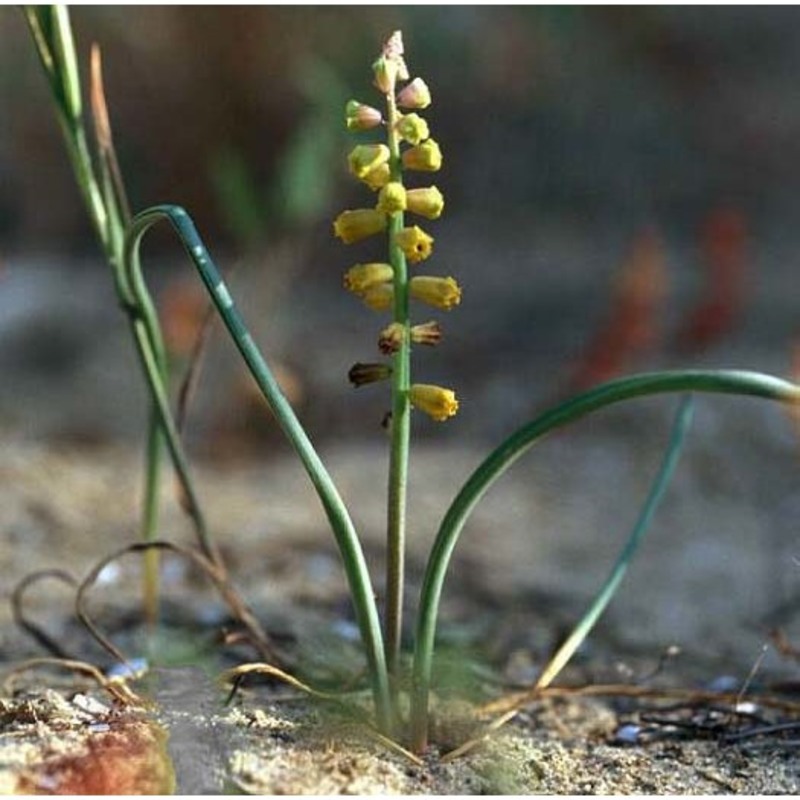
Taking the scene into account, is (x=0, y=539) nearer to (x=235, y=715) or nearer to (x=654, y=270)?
(x=235, y=715)

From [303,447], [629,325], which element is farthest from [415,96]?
[629,325]

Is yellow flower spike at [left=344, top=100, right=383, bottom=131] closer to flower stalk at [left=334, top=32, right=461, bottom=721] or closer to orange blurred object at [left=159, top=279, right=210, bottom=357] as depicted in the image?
flower stalk at [left=334, top=32, right=461, bottom=721]

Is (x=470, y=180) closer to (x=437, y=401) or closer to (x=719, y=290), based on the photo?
(x=719, y=290)

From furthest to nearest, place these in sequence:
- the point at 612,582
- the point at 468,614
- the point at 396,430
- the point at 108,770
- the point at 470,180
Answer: the point at 470,180, the point at 468,614, the point at 612,582, the point at 396,430, the point at 108,770

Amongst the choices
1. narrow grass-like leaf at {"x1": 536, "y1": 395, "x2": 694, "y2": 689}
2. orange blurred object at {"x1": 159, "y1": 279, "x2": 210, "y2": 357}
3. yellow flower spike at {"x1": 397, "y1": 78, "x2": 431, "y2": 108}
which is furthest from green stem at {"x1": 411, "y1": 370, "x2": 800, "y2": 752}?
orange blurred object at {"x1": 159, "y1": 279, "x2": 210, "y2": 357}

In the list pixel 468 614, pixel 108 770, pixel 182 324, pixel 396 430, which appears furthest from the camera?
pixel 182 324

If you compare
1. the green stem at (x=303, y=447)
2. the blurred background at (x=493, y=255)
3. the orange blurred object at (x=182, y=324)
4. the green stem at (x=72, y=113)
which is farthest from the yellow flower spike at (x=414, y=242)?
the orange blurred object at (x=182, y=324)

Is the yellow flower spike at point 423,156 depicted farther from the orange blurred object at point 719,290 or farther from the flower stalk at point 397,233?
the orange blurred object at point 719,290

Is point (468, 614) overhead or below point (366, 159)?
below
